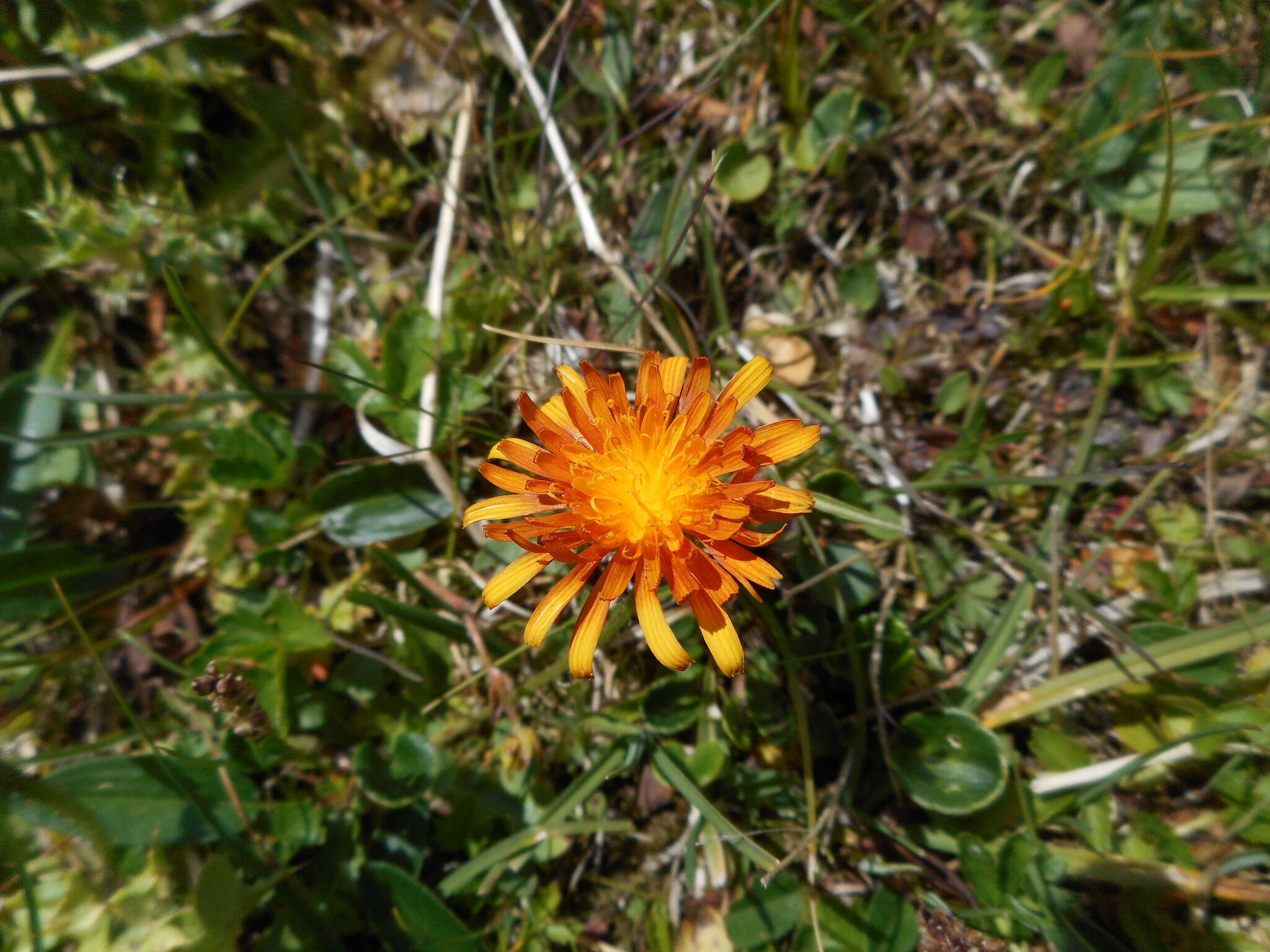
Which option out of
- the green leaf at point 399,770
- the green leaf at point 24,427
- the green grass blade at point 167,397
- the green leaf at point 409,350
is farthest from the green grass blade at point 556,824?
the green leaf at point 24,427

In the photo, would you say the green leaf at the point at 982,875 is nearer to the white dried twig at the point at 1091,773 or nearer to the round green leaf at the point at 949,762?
the round green leaf at the point at 949,762

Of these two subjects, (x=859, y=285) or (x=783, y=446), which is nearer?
(x=783, y=446)

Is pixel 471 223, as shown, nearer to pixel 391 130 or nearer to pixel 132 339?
pixel 391 130

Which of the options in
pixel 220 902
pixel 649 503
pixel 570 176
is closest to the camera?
pixel 649 503

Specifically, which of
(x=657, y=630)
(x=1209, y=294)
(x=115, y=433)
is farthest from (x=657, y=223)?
(x=115, y=433)

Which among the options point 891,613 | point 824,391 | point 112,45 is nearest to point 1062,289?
point 824,391

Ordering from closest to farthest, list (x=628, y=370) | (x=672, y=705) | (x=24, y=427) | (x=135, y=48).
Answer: (x=672, y=705)
(x=628, y=370)
(x=135, y=48)
(x=24, y=427)

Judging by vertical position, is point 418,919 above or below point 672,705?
below

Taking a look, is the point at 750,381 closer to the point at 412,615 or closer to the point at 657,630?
the point at 657,630

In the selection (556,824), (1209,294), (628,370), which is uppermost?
(628,370)
